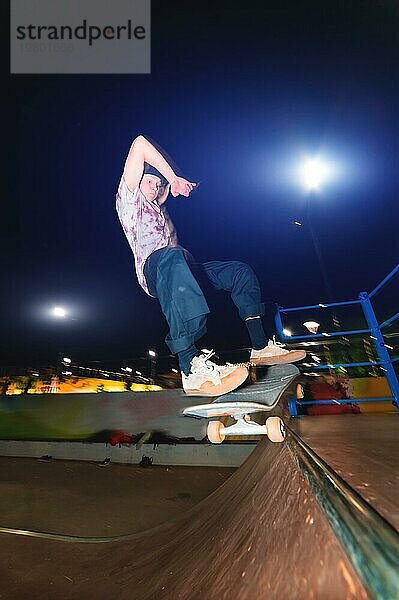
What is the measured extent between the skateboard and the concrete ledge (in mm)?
2889

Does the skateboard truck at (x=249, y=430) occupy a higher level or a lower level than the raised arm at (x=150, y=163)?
lower

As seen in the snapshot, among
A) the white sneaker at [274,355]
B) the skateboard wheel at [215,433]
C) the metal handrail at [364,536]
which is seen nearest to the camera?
the metal handrail at [364,536]

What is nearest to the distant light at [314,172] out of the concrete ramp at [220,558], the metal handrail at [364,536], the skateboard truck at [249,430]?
the skateboard truck at [249,430]

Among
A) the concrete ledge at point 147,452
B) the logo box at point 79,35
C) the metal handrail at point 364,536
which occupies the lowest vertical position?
the concrete ledge at point 147,452

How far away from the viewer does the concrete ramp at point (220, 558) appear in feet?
1.28

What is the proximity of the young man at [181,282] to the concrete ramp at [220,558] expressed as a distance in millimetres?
811

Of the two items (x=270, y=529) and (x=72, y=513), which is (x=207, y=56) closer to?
(x=270, y=529)

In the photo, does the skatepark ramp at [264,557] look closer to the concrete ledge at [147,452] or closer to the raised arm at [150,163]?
the raised arm at [150,163]

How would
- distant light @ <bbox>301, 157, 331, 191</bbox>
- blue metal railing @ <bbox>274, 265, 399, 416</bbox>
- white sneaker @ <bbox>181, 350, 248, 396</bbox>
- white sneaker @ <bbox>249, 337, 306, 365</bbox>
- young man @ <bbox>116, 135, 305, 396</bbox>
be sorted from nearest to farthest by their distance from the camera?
white sneaker @ <bbox>181, 350, 248, 396</bbox> < young man @ <bbox>116, 135, 305, 396</bbox> < blue metal railing @ <bbox>274, 265, 399, 416</bbox> < white sneaker @ <bbox>249, 337, 306, 365</bbox> < distant light @ <bbox>301, 157, 331, 191</bbox>

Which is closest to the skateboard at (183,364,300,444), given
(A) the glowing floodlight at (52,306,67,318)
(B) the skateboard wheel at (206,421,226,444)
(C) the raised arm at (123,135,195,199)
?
(B) the skateboard wheel at (206,421,226,444)

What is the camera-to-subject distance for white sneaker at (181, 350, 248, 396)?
200 cm

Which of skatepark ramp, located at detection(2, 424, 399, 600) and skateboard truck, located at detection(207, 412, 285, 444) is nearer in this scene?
skatepark ramp, located at detection(2, 424, 399, 600)

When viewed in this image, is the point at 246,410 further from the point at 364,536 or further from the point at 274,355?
the point at 364,536

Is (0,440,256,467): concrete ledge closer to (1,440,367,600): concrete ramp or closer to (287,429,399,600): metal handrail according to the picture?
(1,440,367,600): concrete ramp
